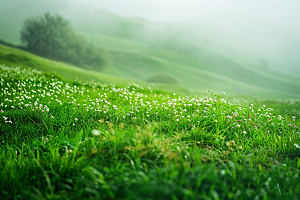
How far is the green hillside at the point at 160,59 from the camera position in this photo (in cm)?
5009

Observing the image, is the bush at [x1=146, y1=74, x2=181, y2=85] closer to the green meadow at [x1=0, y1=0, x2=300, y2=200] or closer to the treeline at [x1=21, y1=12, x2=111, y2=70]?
the treeline at [x1=21, y1=12, x2=111, y2=70]

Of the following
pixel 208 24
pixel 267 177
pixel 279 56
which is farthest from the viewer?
pixel 208 24

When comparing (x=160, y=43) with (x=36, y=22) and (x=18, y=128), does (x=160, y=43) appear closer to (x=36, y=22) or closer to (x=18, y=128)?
(x=36, y=22)

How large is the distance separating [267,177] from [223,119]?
250 centimetres

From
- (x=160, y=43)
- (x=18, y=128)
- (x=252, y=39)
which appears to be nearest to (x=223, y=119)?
(x=18, y=128)

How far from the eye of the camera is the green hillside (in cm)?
5009

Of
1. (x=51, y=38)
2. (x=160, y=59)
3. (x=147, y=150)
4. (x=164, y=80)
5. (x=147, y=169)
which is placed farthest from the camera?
(x=160, y=59)

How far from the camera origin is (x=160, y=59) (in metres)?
64.5

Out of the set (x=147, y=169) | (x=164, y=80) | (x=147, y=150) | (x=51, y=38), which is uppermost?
(x=51, y=38)

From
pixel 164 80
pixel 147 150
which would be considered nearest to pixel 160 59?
pixel 164 80

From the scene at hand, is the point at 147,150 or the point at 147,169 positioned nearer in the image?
the point at 147,169

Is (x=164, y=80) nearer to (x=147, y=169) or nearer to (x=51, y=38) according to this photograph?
(x=51, y=38)

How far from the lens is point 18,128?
5.73 metres

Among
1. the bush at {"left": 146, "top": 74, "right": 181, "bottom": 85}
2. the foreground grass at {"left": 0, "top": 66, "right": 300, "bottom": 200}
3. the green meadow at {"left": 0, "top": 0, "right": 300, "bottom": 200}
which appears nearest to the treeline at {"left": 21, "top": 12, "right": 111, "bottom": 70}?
the bush at {"left": 146, "top": 74, "right": 181, "bottom": 85}
